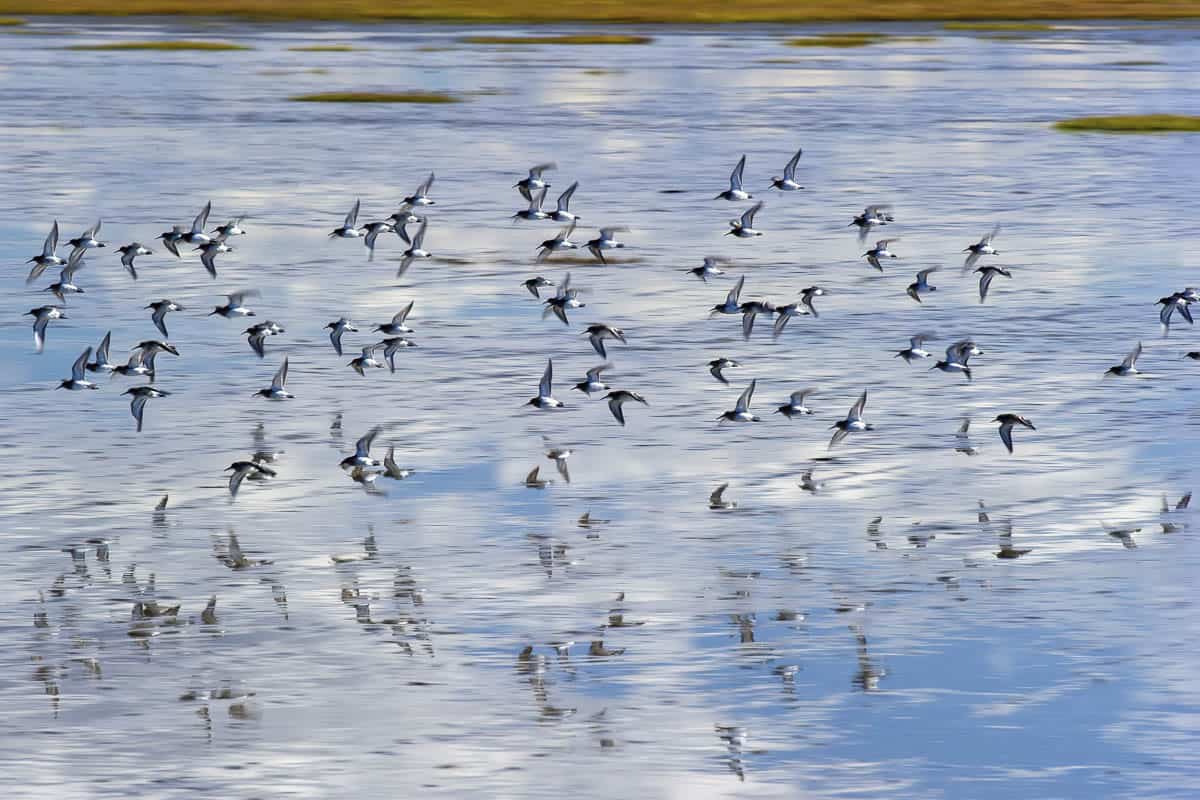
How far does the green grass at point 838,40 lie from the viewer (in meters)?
90.1

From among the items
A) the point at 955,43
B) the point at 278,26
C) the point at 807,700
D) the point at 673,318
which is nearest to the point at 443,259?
the point at 673,318

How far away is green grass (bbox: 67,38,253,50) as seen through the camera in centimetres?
8500

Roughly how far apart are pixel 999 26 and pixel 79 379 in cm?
8279

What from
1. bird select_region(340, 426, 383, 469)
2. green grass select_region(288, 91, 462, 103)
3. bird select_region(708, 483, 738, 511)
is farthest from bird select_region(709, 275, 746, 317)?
green grass select_region(288, 91, 462, 103)

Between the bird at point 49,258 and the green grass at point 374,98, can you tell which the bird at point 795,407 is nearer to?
the bird at point 49,258

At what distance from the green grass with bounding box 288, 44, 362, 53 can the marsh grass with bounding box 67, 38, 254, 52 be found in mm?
2046

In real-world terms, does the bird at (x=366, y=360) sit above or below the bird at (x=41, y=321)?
below

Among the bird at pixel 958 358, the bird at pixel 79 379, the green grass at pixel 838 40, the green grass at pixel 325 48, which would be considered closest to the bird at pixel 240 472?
the bird at pixel 79 379

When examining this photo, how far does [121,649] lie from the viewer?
1609 centimetres

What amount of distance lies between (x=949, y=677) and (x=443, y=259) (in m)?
20.9

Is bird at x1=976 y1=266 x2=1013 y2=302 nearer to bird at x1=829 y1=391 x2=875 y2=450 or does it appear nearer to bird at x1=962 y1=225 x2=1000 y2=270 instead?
bird at x1=962 y1=225 x2=1000 y2=270

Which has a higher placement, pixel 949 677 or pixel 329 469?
pixel 329 469

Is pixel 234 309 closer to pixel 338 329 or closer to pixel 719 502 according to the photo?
pixel 338 329

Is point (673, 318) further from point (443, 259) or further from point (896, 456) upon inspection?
point (896, 456)
